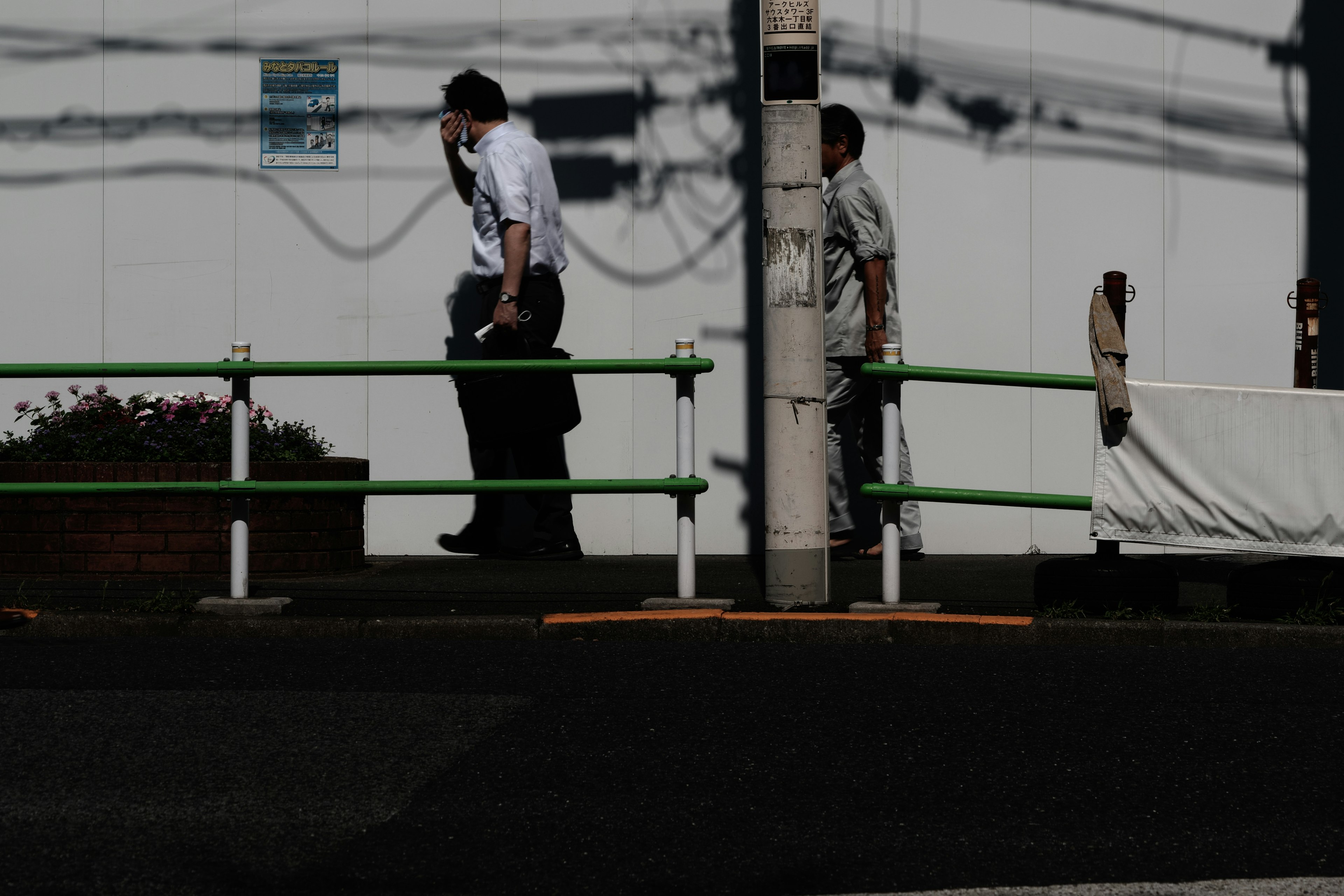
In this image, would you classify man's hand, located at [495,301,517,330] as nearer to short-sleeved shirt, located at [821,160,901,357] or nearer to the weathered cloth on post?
short-sleeved shirt, located at [821,160,901,357]

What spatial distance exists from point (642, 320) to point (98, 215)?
3055 millimetres

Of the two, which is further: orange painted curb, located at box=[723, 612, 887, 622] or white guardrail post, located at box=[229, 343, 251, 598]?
white guardrail post, located at box=[229, 343, 251, 598]

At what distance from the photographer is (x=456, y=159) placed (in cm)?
763

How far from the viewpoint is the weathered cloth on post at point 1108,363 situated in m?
5.61

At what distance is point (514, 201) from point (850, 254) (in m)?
1.63

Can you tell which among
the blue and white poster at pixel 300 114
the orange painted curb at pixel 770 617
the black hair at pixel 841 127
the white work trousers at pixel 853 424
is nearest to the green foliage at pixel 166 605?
the orange painted curb at pixel 770 617

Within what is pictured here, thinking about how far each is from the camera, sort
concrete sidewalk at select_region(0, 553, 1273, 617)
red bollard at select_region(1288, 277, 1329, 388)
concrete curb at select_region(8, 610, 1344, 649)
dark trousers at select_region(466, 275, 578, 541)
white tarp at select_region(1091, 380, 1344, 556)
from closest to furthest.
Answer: concrete curb at select_region(8, 610, 1344, 649), white tarp at select_region(1091, 380, 1344, 556), concrete sidewalk at select_region(0, 553, 1273, 617), red bollard at select_region(1288, 277, 1329, 388), dark trousers at select_region(466, 275, 578, 541)

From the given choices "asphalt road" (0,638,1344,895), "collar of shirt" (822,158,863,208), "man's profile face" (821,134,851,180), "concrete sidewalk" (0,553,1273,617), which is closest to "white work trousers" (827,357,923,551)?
"concrete sidewalk" (0,553,1273,617)

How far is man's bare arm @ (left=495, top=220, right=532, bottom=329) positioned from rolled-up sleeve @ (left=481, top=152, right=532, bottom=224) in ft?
0.12

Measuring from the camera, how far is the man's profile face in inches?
289

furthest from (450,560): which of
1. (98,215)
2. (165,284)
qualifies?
(98,215)

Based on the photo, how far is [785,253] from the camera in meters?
5.76

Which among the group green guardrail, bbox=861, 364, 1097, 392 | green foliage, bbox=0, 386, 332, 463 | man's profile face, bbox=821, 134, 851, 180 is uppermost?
man's profile face, bbox=821, 134, 851, 180

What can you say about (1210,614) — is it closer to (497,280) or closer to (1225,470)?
(1225,470)
